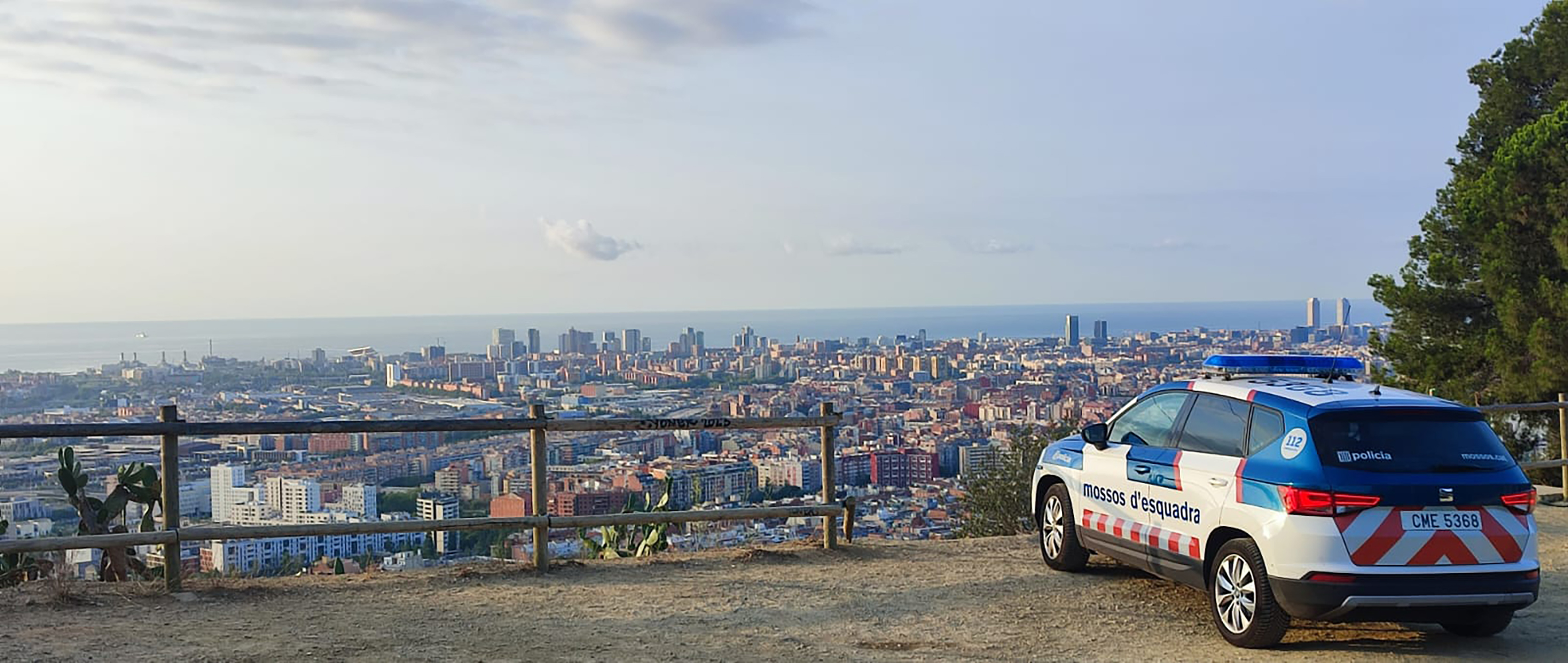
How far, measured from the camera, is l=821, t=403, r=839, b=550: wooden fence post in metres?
10.7

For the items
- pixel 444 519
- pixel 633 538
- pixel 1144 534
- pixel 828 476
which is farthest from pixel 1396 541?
pixel 633 538

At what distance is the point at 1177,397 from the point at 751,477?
20.2 ft

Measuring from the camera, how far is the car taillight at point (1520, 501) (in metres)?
6.93

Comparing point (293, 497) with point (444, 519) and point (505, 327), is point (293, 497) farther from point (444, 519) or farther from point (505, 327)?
point (505, 327)

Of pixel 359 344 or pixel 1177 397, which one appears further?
pixel 359 344

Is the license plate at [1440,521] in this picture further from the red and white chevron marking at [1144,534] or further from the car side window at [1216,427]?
the red and white chevron marking at [1144,534]

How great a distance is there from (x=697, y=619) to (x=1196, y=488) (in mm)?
3302

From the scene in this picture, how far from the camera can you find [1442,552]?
6.78 meters

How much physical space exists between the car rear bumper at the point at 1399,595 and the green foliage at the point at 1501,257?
11888mm

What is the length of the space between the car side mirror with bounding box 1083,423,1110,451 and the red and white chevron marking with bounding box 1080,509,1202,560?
0.49 meters

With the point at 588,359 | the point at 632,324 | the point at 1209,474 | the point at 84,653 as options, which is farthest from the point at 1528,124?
the point at 632,324

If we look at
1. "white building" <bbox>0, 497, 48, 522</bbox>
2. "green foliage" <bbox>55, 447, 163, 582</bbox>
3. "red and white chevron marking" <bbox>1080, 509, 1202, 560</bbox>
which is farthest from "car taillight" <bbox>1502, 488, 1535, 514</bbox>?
"white building" <bbox>0, 497, 48, 522</bbox>

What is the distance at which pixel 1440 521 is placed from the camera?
6.79m

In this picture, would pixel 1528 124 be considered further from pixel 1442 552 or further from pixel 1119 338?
pixel 1119 338
